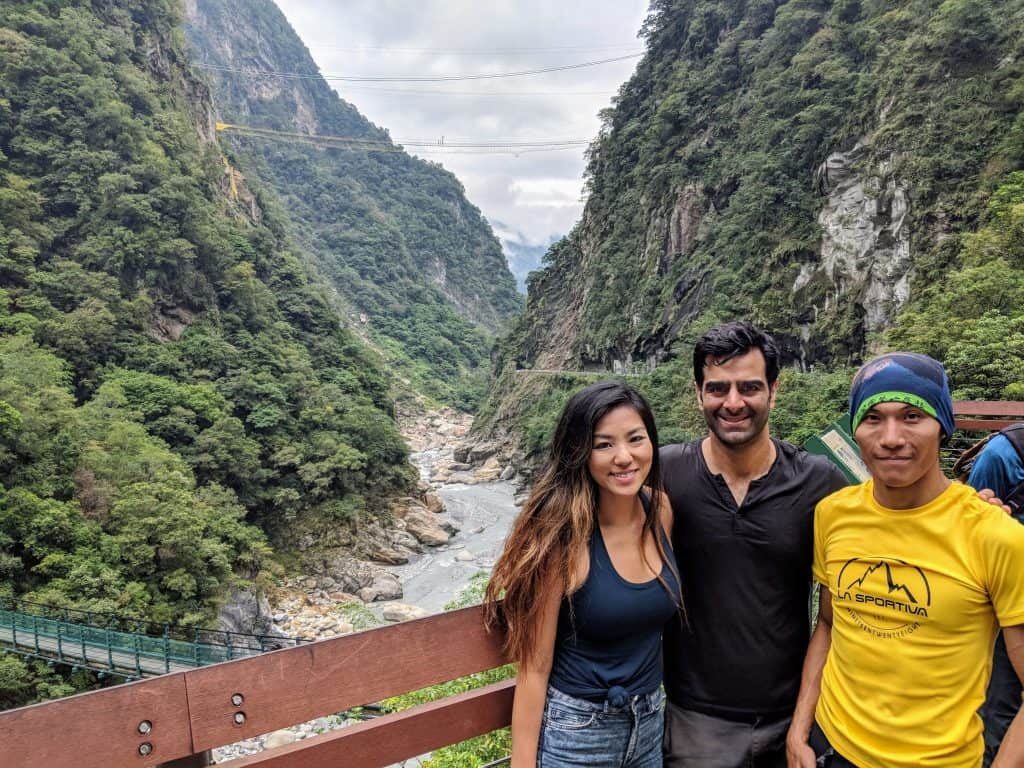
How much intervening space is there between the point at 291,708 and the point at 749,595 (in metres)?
1.10

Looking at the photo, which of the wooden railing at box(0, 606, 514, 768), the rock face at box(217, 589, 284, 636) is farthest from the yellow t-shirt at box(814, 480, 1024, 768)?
the rock face at box(217, 589, 284, 636)

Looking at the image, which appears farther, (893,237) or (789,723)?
(893,237)

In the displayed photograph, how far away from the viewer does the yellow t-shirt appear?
3.87 feet

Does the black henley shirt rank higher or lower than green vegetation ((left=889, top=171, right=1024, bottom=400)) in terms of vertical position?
lower

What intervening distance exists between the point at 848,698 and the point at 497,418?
39416 mm

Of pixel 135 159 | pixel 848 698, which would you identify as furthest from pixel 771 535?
pixel 135 159

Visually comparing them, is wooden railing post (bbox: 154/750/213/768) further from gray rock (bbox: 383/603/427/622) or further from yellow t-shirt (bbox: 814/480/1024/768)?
gray rock (bbox: 383/603/427/622)

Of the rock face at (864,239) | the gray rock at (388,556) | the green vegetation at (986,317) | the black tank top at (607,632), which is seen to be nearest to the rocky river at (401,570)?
the gray rock at (388,556)

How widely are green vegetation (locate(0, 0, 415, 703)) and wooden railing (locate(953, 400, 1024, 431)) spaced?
12654 mm

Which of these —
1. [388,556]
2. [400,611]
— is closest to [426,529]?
[388,556]

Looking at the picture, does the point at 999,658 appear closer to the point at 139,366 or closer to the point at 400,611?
the point at 400,611

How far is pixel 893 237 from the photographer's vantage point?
1577cm

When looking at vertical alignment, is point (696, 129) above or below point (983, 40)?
above

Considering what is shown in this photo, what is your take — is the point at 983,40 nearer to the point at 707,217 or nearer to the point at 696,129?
the point at 707,217
